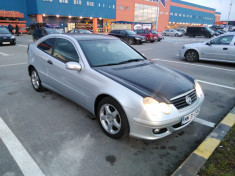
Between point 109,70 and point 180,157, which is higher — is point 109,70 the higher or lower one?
the higher one

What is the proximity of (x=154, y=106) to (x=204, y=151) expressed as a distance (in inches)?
39.5

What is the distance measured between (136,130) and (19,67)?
6.85 meters

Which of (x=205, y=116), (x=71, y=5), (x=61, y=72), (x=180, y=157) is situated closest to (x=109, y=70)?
(x=61, y=72)

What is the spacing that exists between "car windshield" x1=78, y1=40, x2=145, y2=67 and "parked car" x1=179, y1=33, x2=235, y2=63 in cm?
605

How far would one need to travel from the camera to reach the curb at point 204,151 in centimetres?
226

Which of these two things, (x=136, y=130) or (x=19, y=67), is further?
(x=19, y=67)

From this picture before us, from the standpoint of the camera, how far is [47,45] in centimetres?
423

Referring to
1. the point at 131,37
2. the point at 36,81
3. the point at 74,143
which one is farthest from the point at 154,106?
the point at 131,37

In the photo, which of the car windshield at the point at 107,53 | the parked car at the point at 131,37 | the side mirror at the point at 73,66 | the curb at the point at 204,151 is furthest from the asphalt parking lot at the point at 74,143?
the parked car at the point at 131,37

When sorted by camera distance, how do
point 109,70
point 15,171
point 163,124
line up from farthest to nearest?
point 109,70, point 163,124, point 15,171

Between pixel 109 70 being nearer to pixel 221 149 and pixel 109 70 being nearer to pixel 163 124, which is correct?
pixel 163 124

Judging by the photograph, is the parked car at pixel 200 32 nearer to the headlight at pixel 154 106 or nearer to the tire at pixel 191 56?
the tire at pixel 191 56

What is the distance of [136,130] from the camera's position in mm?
2539

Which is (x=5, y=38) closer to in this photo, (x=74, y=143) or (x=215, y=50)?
(x=215, y=50)
